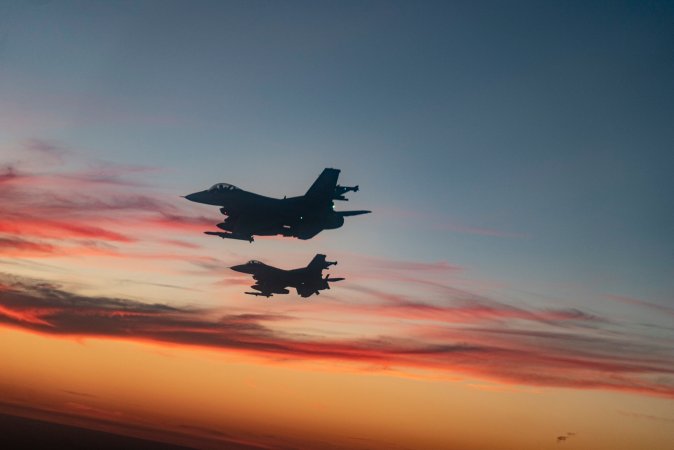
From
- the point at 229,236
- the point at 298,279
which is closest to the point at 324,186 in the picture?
the point at 229,236

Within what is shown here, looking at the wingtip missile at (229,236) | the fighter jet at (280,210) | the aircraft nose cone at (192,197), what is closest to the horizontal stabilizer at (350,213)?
the fighter jet at (280,210)

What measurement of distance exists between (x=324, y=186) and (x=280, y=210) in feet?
24.0

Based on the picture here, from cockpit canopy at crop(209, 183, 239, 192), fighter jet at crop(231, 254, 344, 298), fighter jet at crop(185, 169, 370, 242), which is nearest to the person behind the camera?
fighter jet at crop(185, 169, 370, 242)

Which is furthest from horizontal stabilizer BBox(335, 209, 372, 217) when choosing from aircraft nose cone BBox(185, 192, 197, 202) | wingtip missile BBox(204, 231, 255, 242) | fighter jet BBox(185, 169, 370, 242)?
aircraft nose cone BBox(185, 192, 197, 202)

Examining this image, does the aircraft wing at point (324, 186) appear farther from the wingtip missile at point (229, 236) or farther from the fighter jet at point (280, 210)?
the wingtip missile at point (229, 236)

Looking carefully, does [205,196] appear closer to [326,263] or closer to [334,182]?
[334,182]

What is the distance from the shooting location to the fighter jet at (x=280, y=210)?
254 ft

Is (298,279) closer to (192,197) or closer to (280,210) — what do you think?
(280,210)

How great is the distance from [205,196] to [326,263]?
1062 inches

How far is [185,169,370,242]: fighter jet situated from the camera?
77.5 meters

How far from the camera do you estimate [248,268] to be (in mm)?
99500

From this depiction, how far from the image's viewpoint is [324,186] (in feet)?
257

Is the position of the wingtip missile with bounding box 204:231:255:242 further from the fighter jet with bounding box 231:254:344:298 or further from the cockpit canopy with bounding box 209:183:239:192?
the fighter jet with bounding box 231:254:344:298

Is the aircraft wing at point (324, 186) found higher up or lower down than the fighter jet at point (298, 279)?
higher up
